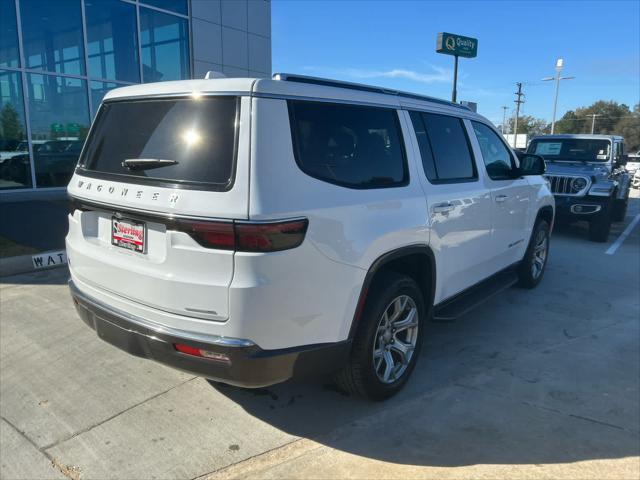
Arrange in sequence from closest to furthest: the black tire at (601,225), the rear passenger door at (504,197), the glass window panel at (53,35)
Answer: the rear passenger door at (504,197), the black tire at (601,225), the glass window panel at (53,35)

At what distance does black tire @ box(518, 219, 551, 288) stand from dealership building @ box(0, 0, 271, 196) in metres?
10.9

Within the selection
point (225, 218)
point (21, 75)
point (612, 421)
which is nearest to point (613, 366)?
point (612, 421)

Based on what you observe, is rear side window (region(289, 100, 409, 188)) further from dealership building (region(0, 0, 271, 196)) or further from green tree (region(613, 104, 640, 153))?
green tree (region(613, 104, 640, 153))

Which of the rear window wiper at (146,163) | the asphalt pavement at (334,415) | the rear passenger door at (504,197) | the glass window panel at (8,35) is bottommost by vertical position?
the asphalt pavement at (334,415)

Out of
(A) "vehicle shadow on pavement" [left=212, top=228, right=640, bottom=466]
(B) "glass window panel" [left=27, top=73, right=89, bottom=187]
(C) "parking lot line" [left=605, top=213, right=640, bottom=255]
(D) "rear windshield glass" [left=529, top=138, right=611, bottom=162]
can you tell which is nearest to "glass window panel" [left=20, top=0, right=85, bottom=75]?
(B) "glass window panel" [left=27, top=73, right=89, bottom=187]

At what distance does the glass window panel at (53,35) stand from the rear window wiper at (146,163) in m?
11.2

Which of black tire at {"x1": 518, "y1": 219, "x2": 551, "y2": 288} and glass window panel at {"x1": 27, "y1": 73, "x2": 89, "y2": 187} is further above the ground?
glass window panel at {"x1": 27, "y1": 73, "x2": 89, "y2": 187}

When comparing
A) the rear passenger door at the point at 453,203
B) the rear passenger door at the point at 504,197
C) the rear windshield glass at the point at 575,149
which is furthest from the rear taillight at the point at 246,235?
the rear windshield glass at the point at 575,149

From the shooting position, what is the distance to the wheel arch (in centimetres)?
288

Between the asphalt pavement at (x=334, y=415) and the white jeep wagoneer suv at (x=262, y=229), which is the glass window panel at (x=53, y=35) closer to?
the asphalt pavement at (x=334, y=415)

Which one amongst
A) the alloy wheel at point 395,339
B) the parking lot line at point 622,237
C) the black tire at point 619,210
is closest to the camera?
the alloy wheel at point 395,339

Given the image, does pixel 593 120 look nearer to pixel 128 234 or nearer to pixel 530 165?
pixel 530 165

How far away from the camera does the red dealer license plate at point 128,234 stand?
271 centimetres

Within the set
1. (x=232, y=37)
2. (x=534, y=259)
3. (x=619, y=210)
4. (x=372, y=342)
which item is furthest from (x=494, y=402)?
(x=232, y=37)
